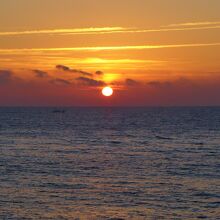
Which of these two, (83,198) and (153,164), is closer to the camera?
(83,198)

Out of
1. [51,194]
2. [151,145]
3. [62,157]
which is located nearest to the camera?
[51,194]

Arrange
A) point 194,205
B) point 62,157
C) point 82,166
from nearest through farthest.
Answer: point 194,205, point 82,166, point 62,157

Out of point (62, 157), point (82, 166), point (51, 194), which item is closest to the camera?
point (51, 194)

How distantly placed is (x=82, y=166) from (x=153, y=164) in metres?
8.25

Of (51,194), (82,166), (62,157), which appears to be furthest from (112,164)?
(51,194)

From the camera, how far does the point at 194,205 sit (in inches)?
1689

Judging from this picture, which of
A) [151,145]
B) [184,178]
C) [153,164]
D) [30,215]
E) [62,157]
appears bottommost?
[30,215]

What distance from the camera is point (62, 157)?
246 feet

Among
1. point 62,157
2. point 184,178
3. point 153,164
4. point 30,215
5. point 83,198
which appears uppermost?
point 62,157

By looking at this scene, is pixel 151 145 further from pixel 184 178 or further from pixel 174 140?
pixel 184 178

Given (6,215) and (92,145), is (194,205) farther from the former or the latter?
(92,145)

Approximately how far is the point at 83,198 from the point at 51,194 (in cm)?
294

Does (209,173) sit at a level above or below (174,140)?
below

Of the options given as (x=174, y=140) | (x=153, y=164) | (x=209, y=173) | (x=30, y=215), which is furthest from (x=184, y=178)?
(x=174, y=140)
